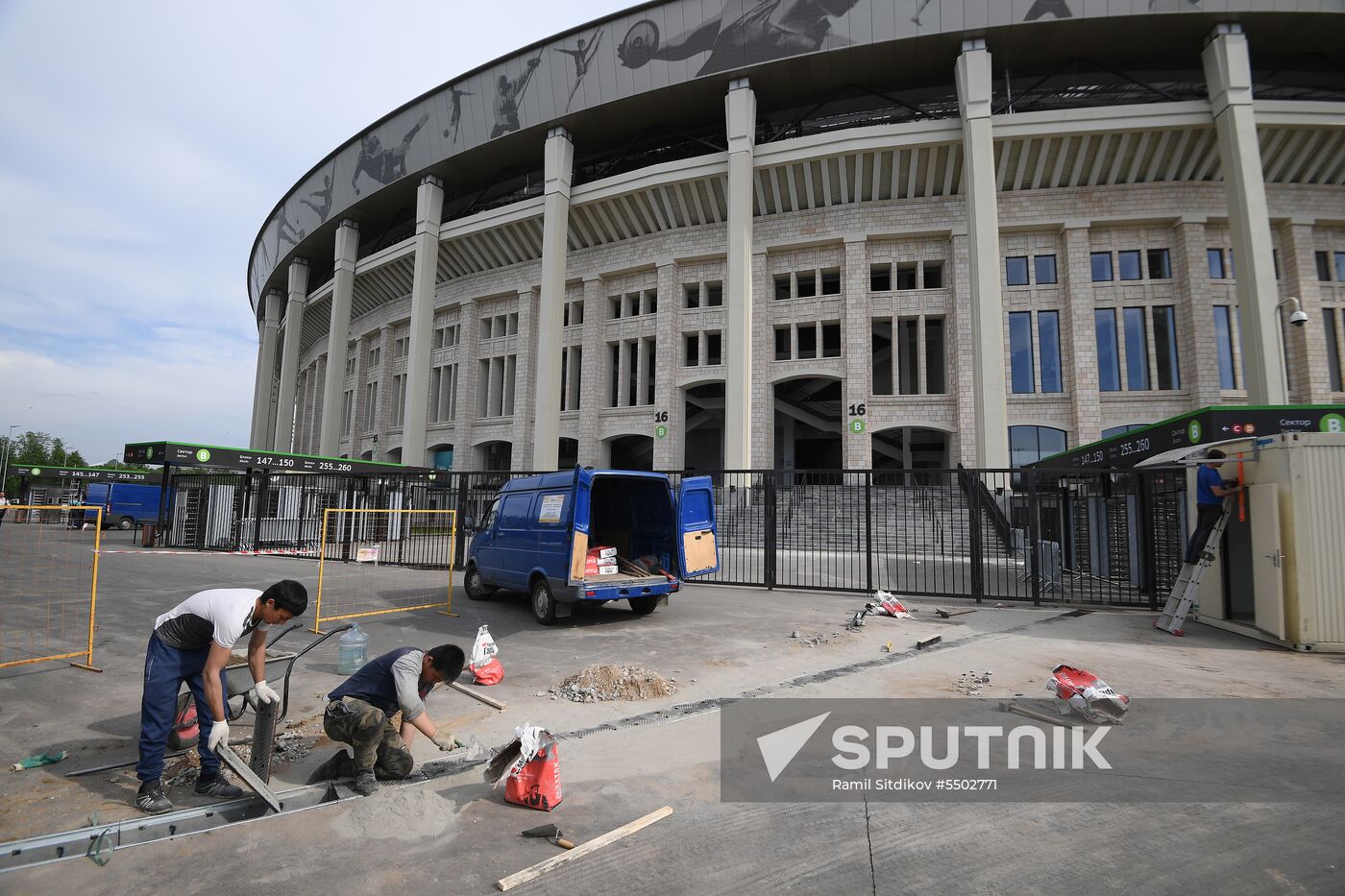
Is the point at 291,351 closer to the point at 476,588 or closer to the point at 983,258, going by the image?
the point at 476,588

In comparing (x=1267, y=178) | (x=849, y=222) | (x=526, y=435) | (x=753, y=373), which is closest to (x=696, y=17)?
(x=849, y=222)

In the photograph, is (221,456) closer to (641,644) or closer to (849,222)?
(641,644)

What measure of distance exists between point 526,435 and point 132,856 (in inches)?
1219

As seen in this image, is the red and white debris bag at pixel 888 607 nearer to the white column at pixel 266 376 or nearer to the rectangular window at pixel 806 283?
the rectangular window at pixel 806 283

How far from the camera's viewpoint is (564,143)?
99.3ft

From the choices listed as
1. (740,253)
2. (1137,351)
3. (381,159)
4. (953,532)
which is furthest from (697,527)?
(381,159)

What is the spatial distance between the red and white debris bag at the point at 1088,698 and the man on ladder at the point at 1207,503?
16.8 ft

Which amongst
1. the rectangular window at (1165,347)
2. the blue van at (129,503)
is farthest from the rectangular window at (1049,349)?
the blue van at (129,503)

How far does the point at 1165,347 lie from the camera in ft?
83.5

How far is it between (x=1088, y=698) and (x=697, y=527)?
6.03 metres

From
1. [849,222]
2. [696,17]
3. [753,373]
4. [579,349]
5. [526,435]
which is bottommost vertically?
[526,435]

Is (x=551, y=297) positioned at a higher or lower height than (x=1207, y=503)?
higher

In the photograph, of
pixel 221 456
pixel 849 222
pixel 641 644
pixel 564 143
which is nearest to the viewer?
pixel 641 644

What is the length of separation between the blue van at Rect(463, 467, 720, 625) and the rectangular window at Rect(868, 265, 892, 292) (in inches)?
829
